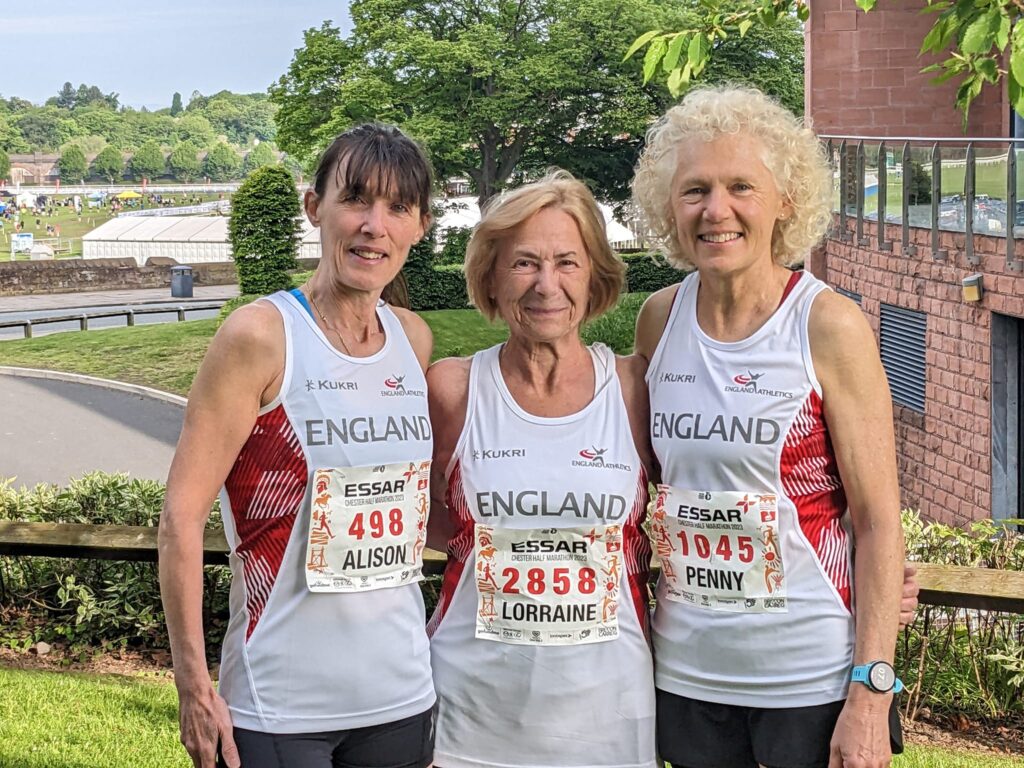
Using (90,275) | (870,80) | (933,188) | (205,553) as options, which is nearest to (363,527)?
(205,553)

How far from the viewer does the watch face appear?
249cm

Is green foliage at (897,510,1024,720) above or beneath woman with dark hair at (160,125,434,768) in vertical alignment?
beneath

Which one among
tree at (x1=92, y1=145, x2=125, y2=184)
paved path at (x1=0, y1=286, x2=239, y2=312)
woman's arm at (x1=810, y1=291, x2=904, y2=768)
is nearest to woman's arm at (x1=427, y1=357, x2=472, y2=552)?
woman's arm at (x1=810, y1=291, x2=904, y2=768)

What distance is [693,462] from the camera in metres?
2.56

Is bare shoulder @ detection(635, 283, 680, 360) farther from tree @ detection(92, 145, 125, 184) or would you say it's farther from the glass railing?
tree @ detection(92, 145, 125, 184)

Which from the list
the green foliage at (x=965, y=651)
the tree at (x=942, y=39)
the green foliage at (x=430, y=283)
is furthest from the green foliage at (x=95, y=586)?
the green foliage at (x=430, y=283)

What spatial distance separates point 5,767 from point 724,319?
3.31 meters

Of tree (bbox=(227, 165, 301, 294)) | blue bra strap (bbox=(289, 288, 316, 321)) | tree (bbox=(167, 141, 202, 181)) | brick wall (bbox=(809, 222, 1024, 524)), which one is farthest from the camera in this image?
tree (bbox=(167, 141, 202, 181))

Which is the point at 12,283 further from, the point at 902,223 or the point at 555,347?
the point at 555,347

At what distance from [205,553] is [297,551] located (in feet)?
7.97

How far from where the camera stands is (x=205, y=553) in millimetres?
4820

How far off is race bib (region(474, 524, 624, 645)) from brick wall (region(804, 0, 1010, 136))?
23.2 meters

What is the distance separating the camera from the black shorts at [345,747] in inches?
97.7

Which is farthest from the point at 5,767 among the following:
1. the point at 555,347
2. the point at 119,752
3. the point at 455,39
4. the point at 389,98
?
the point at 455,39
